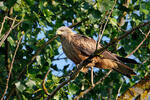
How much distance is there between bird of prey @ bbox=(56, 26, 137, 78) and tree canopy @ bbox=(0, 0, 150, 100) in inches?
7.5

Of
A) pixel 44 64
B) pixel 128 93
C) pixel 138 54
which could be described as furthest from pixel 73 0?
pixel 128 93

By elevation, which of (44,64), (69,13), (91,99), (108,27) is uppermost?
(69,13)

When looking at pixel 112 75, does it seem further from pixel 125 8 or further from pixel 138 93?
pixel 125 8

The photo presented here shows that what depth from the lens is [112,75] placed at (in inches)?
235

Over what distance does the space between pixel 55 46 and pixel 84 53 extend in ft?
1.94

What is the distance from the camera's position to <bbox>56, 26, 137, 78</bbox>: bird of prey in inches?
204

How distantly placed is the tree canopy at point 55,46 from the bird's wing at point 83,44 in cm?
27

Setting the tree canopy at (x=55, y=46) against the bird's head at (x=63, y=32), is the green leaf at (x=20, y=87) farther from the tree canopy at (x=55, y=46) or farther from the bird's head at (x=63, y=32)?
the bird's head at (x=63, y=32)

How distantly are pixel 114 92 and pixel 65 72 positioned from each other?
4.21 feet

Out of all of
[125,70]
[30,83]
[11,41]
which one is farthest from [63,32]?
[30,83]

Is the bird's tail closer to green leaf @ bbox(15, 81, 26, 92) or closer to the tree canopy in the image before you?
the tree canopy

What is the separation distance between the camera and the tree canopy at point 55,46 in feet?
14.2

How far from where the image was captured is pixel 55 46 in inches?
210

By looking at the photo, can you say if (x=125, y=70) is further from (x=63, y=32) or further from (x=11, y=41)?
(x=11, y=41)
